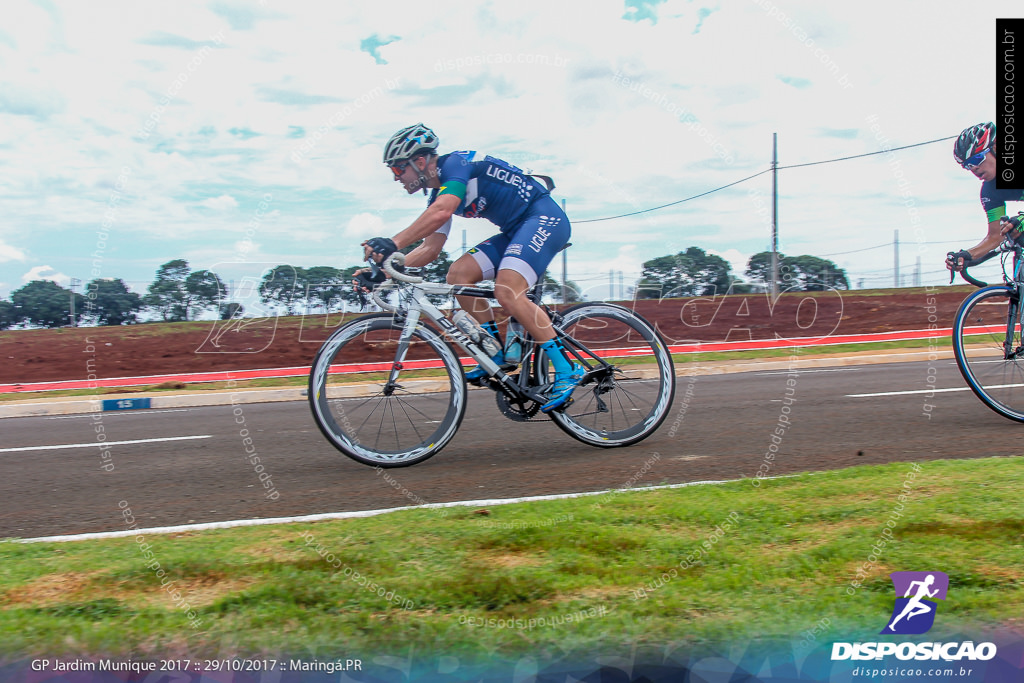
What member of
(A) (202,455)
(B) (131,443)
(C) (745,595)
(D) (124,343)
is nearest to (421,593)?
(C) (745,595)

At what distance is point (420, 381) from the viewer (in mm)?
4918

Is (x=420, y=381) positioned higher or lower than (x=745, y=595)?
higher

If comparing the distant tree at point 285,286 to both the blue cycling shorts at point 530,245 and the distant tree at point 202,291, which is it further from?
the blue cycling shorts at point 530,245

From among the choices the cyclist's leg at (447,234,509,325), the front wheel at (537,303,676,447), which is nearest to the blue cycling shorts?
the cyclist's leg at (447,234,509,325)

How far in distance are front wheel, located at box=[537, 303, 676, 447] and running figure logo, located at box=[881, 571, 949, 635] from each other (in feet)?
9.97

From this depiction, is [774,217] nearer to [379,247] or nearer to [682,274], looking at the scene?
[682,274]

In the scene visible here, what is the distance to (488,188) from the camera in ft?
17.1

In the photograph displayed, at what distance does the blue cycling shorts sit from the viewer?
5180 millimetres

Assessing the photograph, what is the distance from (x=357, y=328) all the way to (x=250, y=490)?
113 centimetres

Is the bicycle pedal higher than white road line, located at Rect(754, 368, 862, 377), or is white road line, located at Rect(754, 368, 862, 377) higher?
the bicycle pedal

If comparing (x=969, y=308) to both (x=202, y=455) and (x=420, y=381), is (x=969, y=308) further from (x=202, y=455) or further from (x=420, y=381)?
(x=202, y=455)

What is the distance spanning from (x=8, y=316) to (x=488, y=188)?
22047 millimetres

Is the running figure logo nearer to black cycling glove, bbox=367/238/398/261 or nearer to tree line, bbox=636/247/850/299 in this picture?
black cycling glove, bbox=367/238/398/261

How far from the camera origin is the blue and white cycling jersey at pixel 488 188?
4.97 metres
